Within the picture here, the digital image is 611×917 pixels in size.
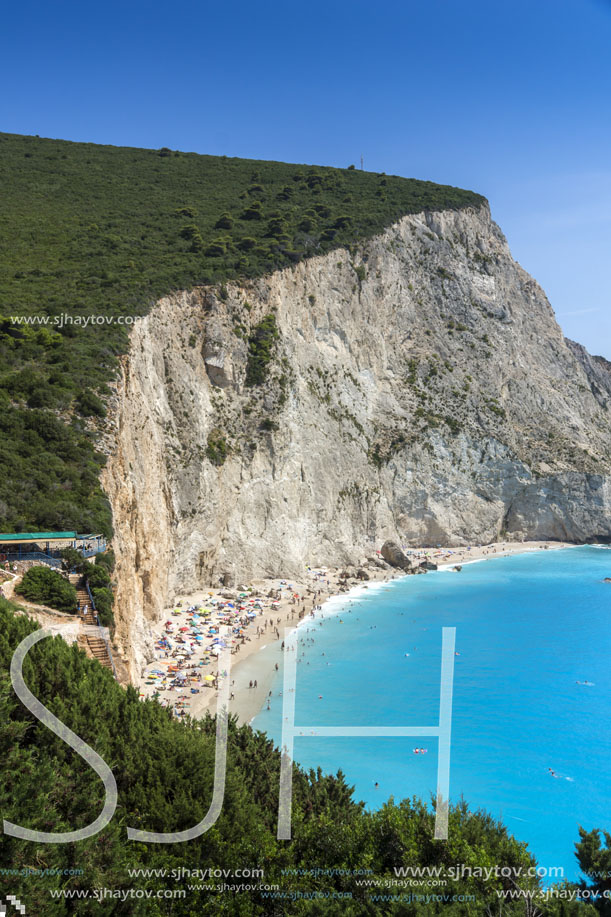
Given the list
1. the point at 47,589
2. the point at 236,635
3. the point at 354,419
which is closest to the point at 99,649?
the point at 47,589

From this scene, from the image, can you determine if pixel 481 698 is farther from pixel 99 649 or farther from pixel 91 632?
pixel 91 632

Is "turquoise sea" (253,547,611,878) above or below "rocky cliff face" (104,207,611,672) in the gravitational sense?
below

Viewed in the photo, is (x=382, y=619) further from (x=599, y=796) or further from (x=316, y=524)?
(x=599, y=796)

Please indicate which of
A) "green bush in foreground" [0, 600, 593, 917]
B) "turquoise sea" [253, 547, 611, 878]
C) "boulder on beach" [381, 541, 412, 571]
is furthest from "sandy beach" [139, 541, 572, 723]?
"green bush in foreground" [0, 600, 593, 917]

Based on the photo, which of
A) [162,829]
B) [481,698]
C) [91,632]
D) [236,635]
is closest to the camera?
[162,829]

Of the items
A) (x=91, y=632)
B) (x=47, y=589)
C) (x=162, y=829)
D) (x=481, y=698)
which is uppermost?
(x=47, y=589)

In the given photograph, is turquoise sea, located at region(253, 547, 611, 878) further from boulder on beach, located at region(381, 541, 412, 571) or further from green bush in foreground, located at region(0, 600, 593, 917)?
→ green bush in foreground, located at region(0, 600, 593, 917)

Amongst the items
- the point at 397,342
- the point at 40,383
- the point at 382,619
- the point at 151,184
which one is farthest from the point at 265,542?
the point at 151,184
